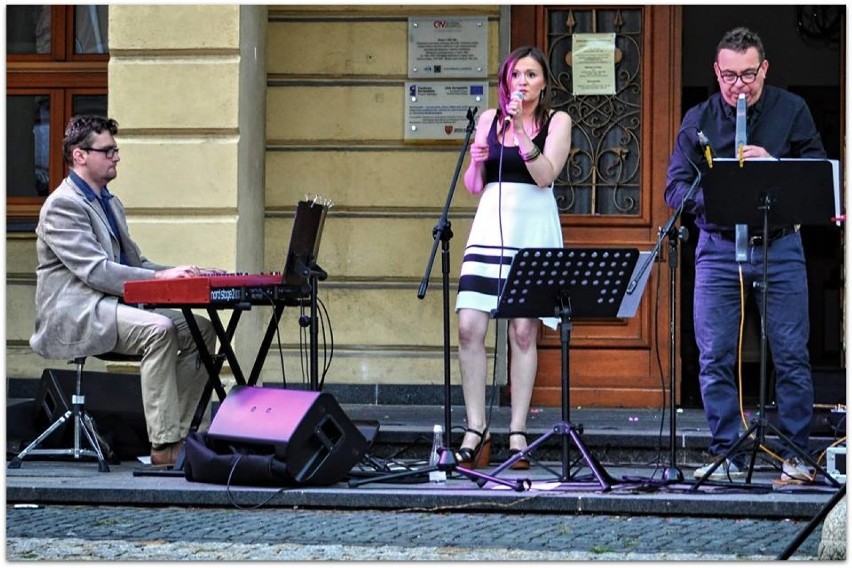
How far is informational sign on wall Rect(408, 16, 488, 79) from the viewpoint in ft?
31.5

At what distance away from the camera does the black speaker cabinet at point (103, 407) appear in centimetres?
789

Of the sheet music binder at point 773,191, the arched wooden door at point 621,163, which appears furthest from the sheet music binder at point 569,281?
the arched wooden door at point 621,163

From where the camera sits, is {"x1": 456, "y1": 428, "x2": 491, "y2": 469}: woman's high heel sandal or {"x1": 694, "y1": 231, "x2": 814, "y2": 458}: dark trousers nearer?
{"x1": 694, "y1": 231, "x2": 814, "y2": 458}: dark trousers

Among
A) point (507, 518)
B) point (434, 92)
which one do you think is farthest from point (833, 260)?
point (507, 518)

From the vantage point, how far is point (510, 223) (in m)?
7.43

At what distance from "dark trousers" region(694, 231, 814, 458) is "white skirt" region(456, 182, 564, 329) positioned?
2.37ft

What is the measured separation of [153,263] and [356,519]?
2.52 m

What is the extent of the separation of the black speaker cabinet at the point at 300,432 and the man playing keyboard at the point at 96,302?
64 centimetres

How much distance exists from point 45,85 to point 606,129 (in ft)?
12.0

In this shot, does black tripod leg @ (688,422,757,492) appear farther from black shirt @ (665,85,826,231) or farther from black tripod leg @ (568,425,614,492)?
black shirt @ (665,85,826,231)

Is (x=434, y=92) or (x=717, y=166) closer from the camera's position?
(x=717, y=166)

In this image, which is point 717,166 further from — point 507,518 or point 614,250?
point 507,518

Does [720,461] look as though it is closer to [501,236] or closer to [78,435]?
[501,236]

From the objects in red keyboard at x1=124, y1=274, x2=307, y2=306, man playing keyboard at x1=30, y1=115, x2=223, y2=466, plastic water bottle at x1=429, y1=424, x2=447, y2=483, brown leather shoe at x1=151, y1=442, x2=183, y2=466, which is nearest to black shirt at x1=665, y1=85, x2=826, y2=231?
plastic water bottle at x1=429, y1=424, x2=447, y2=483
